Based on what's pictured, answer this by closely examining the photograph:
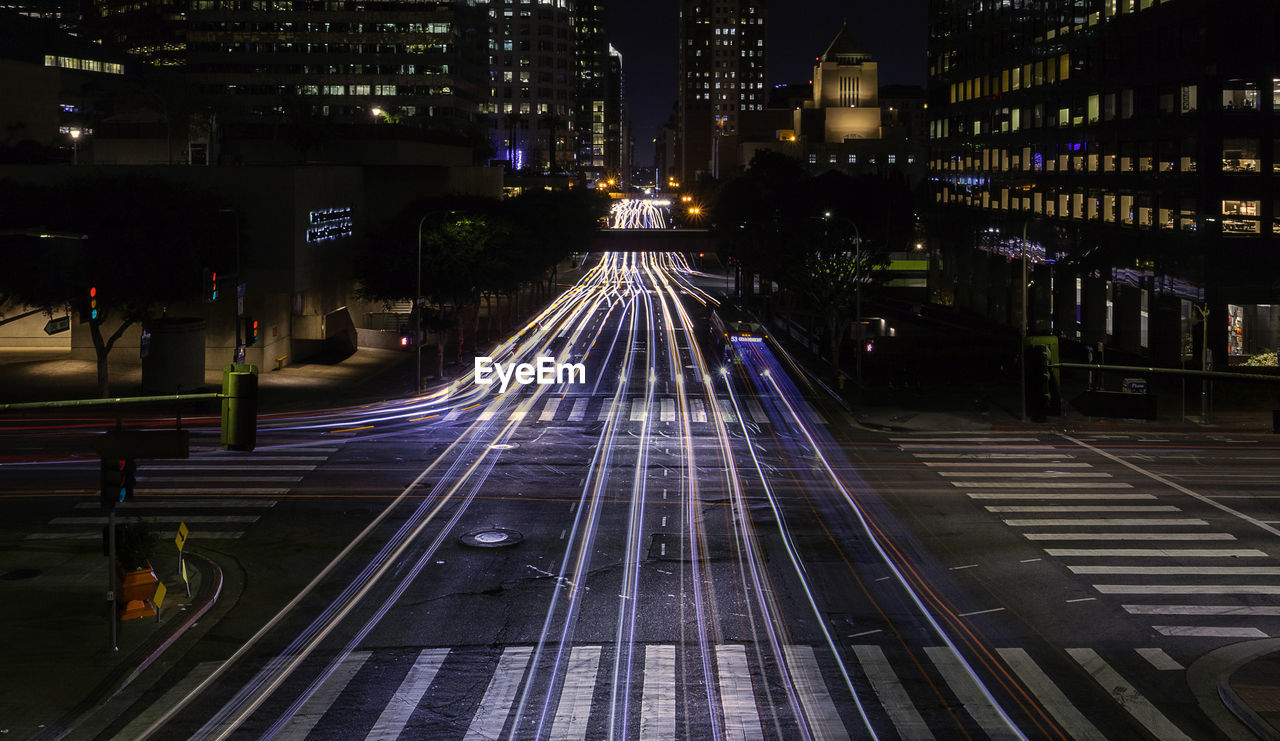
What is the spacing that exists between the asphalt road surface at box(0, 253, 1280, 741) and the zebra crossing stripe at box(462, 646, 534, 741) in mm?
58

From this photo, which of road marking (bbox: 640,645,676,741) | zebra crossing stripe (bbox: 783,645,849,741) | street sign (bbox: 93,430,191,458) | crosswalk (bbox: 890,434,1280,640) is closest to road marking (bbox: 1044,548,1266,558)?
crosswalk (bbox: 890,434,1280,640)

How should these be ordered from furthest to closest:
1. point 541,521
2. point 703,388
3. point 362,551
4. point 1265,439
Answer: point 703,388
point 1265,439
point 541,521
point 362,551

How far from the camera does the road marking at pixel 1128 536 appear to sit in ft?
94.4

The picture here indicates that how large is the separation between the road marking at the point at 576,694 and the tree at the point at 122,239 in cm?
3517

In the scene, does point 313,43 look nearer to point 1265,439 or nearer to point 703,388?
point 703,388

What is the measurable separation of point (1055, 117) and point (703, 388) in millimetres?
49532

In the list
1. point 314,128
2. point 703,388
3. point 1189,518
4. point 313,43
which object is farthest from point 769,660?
point 313,43

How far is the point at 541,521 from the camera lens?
3041 centimetres

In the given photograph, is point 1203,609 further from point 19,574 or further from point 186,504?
point 186,504

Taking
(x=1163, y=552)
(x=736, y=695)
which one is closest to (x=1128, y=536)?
(x=1163, y=552)

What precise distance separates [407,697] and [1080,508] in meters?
21.4

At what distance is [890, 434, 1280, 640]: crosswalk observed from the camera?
911 inches

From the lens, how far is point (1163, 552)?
27.5m

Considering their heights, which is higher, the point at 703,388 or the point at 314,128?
the point at 314,128
